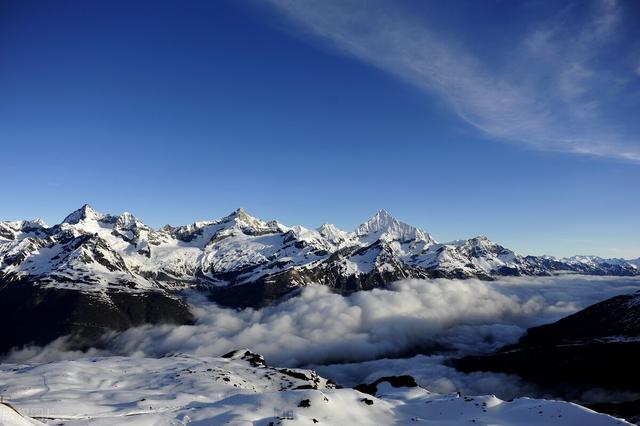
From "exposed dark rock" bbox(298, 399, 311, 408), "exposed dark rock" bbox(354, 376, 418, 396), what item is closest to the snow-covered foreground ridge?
"exposed dark rock" bbox(298, 399, 311, 408)

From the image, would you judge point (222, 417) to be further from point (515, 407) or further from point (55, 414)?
point (515, 407)

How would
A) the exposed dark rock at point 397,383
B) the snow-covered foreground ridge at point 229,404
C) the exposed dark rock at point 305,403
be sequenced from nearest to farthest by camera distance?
the snow-covered foreground ridge at point 229,404, the exposed dark rock at point 305,403, the exposed dark rock at point 397,383

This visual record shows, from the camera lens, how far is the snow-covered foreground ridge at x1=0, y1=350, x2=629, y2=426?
229 feet

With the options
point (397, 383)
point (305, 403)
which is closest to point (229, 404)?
point (305, 403)

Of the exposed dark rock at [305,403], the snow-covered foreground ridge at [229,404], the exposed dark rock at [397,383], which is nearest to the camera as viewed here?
the snow-covered foreground ridge at [229,404]

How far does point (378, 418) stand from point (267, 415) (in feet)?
69.6

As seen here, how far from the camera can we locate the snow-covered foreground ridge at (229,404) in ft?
229

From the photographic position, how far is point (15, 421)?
39.7 m

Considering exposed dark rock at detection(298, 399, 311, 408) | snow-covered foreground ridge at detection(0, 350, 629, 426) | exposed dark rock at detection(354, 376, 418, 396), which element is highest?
exposed dark rock at detection(298, 399, 311, 408)

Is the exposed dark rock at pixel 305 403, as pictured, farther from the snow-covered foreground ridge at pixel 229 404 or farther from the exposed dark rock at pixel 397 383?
the exposed dark rock at pixel 397 383

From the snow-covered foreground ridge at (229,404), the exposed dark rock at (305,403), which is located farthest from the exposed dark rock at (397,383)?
the exposed dark rock at (305,403)

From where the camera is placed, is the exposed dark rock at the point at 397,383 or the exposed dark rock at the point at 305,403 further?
the exposed dark rock at the point at 397,383

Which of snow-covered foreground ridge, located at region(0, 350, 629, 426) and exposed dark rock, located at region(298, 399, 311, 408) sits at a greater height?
exposed dark rock, located at region(298, 399, 311, 408)

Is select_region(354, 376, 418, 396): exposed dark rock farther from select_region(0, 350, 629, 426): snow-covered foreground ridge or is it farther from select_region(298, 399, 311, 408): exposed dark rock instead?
select_region(298, 399, 311, 408): exposed dark rock
